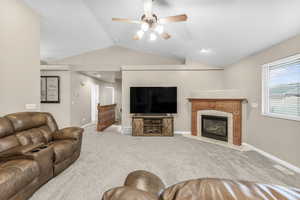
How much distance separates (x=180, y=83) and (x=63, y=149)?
405cm

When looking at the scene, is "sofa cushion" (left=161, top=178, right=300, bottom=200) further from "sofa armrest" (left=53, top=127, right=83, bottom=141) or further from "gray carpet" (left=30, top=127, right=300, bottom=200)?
"sofa armrest" (left=53, top=127, right=83, bottom=141)

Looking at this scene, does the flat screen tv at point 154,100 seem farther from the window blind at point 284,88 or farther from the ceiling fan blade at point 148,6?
the ceiling fan blade at point 148,6

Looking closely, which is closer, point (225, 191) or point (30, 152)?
point (225, 191)

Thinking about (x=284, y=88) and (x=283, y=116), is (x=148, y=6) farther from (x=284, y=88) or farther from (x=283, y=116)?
(x=283, y=116)

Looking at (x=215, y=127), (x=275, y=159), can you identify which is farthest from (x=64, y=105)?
(x=275, y=159)

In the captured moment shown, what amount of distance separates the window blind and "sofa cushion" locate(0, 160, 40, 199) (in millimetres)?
Answer: 4190

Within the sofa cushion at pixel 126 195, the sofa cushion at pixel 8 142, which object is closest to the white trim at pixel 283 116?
the sofa cushion at pixel 126 195

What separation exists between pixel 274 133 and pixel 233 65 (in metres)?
2.32

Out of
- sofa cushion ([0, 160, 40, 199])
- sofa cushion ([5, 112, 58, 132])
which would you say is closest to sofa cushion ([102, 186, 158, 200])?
sofa cushion ([0, 160, 40, 199])

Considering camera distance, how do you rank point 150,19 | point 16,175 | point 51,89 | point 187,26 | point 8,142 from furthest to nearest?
1. point 51,89
2. point 187,26
3. point 150,19
4. point 8,142
5. point 16,175

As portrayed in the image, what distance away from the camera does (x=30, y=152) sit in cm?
185

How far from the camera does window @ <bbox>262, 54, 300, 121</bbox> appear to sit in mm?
2613

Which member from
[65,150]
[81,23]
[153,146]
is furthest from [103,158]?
[81,23]

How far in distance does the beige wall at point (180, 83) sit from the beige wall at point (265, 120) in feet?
2.52
